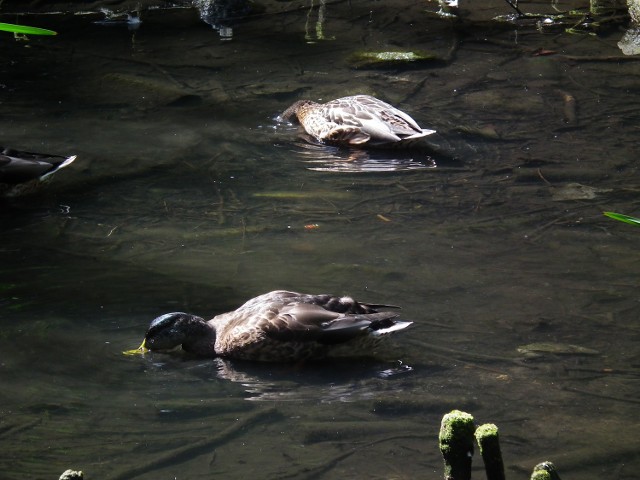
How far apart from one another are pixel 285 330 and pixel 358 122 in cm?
384

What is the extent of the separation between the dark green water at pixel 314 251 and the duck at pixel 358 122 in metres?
0.17

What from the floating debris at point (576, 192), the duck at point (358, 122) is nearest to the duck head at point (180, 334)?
the floating debris at point (576, 192)

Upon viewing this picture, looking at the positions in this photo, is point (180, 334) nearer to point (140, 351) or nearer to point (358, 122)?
point (140, 351)

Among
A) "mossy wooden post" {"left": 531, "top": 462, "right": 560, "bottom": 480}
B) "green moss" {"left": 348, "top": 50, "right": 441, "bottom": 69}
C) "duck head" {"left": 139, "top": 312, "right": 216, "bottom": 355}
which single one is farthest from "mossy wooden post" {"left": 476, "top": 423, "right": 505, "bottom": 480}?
"green moss" {"left": 348, "top": 50, "right": 441, "bottom": 69}

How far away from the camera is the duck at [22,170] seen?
25.4ft

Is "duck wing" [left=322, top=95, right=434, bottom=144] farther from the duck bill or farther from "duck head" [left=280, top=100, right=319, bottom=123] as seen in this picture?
the duck bill

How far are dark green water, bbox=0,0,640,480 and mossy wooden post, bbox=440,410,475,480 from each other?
1.23 m

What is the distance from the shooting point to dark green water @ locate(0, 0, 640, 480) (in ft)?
14.8

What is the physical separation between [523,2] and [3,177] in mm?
8214

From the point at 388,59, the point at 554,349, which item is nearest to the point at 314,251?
the point at 554,349

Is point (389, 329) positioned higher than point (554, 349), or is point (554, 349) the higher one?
point (389, 329)

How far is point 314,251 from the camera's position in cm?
664

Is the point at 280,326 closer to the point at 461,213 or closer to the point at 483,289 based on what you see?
the point at 483,289

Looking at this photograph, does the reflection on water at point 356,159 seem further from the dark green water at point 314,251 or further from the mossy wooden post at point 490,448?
the mossy wooden post at point 490,448
